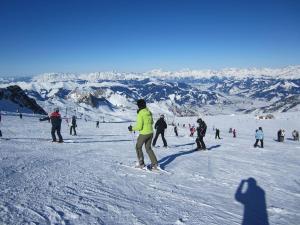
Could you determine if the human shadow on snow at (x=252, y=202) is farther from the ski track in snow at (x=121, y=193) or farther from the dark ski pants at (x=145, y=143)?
the dark ski pants at (x=145, y=143)

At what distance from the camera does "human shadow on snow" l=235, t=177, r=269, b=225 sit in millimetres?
6914

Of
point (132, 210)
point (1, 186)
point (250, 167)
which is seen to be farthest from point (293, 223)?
point (250, 167)

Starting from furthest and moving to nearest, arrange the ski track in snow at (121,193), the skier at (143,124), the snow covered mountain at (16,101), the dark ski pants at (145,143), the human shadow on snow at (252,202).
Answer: the snow covered mountain at (16,101) < the dark ski pants at (145,143) < the skier at (143,124) < the human shadow on snow at (252,202) < the ski track in snow at (121,193)

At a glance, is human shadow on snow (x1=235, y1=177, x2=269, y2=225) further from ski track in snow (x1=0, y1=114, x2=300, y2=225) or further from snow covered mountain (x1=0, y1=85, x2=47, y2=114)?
snow covered mountain (x1=0, y1=85, x2=47, y2=114)

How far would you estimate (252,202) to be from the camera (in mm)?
8383

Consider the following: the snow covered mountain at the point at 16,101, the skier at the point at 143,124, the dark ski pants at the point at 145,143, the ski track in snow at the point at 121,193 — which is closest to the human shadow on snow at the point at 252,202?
the ski track in snow at the point at 121,193

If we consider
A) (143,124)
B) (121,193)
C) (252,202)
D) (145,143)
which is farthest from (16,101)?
(252,202)

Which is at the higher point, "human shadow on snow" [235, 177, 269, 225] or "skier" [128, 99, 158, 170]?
"skier" [128, 99, 158, 170]

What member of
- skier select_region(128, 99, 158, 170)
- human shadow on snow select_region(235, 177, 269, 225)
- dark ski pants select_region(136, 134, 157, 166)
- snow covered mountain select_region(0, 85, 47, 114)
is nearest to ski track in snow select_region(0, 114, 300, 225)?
human shadow on snow select_region(235, 177, 269, 225)

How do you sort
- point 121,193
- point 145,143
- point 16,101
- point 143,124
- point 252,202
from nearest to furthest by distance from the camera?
point 121,193 < point 252,202 < point 143,124 < point 145,143 < point 16,101

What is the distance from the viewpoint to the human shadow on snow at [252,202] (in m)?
6.91

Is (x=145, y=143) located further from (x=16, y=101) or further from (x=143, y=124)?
(x=16, y=101)

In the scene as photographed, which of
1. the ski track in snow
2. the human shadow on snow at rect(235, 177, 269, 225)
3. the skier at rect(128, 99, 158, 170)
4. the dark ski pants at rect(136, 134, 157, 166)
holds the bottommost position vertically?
the human shadow on snow at rect(235, 177, 269, 225)

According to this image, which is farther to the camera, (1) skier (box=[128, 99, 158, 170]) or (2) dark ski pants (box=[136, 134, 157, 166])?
(2) dark ski pants (box=[136, 134, 157, 166])
